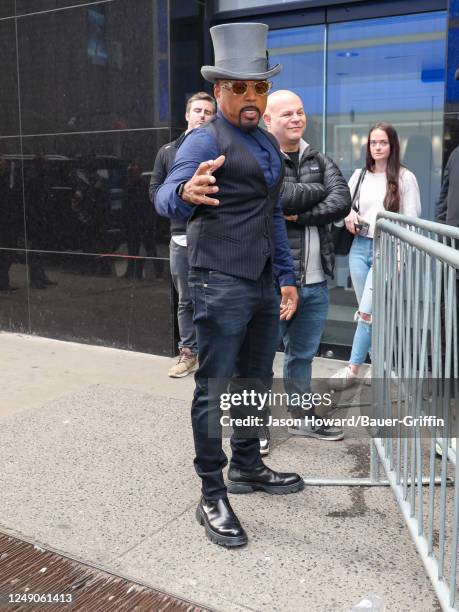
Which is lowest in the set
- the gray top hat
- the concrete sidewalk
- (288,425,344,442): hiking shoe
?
the concrete sidewalk

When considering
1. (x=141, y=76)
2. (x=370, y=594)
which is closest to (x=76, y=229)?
(x=141, y=76)

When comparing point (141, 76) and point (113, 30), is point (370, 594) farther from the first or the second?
point (113, 30)

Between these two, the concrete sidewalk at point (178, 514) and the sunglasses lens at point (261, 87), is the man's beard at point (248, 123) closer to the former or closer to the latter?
the sunglasses lens at point (261, 87)

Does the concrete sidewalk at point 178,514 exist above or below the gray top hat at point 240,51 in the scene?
below

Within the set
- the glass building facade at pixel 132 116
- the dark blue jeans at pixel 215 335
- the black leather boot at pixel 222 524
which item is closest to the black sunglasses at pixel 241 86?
the dark blue jeans at pixel 215 335

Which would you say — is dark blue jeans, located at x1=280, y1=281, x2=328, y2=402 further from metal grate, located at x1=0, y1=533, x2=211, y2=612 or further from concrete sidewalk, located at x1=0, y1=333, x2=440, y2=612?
metal grate, located at x1=0, y1=533, x2=211, y2=612

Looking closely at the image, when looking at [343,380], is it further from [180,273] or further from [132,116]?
[132,116]

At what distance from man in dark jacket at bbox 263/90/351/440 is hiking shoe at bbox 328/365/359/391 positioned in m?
0.84

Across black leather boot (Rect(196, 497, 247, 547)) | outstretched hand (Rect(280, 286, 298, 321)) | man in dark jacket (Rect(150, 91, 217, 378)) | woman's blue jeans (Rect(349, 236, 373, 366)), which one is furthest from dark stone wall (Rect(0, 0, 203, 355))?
black leather boot (Rect(196, 497, 247, 547))

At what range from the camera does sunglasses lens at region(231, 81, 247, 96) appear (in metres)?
3.06

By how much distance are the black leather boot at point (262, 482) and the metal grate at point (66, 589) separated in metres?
0.90

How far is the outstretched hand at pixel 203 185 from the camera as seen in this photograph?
2.81m

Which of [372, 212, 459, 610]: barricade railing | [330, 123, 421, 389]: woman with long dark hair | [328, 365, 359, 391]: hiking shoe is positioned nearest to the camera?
[372, 212, 459, 610]: barricade railing

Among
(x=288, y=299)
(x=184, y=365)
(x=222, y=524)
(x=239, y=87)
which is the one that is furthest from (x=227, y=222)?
(x=184, y=365)
